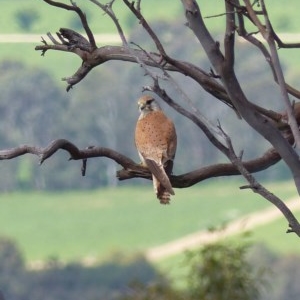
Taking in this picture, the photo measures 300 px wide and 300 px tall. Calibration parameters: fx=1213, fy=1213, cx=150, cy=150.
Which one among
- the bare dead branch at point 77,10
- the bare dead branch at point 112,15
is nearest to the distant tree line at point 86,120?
the bare dead branch at point 77,10

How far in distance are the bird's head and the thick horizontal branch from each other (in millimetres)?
1416

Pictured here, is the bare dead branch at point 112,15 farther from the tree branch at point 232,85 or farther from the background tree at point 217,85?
the tree branch at point 232,85

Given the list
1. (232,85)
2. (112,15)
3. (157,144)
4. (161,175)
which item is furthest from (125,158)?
(157,144)

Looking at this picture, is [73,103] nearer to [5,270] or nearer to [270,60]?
[5,270]

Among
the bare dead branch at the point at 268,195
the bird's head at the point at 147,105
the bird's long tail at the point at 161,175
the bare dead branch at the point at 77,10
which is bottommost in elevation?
the bare dead branch at the point at 268,195

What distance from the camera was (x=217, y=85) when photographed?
2156mm

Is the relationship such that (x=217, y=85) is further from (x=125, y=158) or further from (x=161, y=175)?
(x=161, y=175)

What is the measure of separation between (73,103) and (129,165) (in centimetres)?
1211

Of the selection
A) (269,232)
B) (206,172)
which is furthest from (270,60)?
(269,232)

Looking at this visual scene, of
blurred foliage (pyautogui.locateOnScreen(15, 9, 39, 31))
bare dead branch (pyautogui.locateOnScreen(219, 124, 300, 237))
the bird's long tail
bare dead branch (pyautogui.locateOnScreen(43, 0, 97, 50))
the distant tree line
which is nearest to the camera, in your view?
bare dead branch (pyautogui.locateOnScreen(219, 124, 300, 237))

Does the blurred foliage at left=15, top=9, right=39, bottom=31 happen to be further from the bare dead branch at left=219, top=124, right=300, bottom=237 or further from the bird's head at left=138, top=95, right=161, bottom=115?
the bare dead branch at left=219, top=124, right=300, bottom=237

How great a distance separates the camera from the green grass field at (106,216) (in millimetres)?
13305

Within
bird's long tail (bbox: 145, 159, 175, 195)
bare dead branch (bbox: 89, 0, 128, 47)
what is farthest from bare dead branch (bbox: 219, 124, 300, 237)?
bird's long tail (bbox: 145, 159, 175, 195)

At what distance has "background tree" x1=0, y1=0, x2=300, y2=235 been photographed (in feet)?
5.97
